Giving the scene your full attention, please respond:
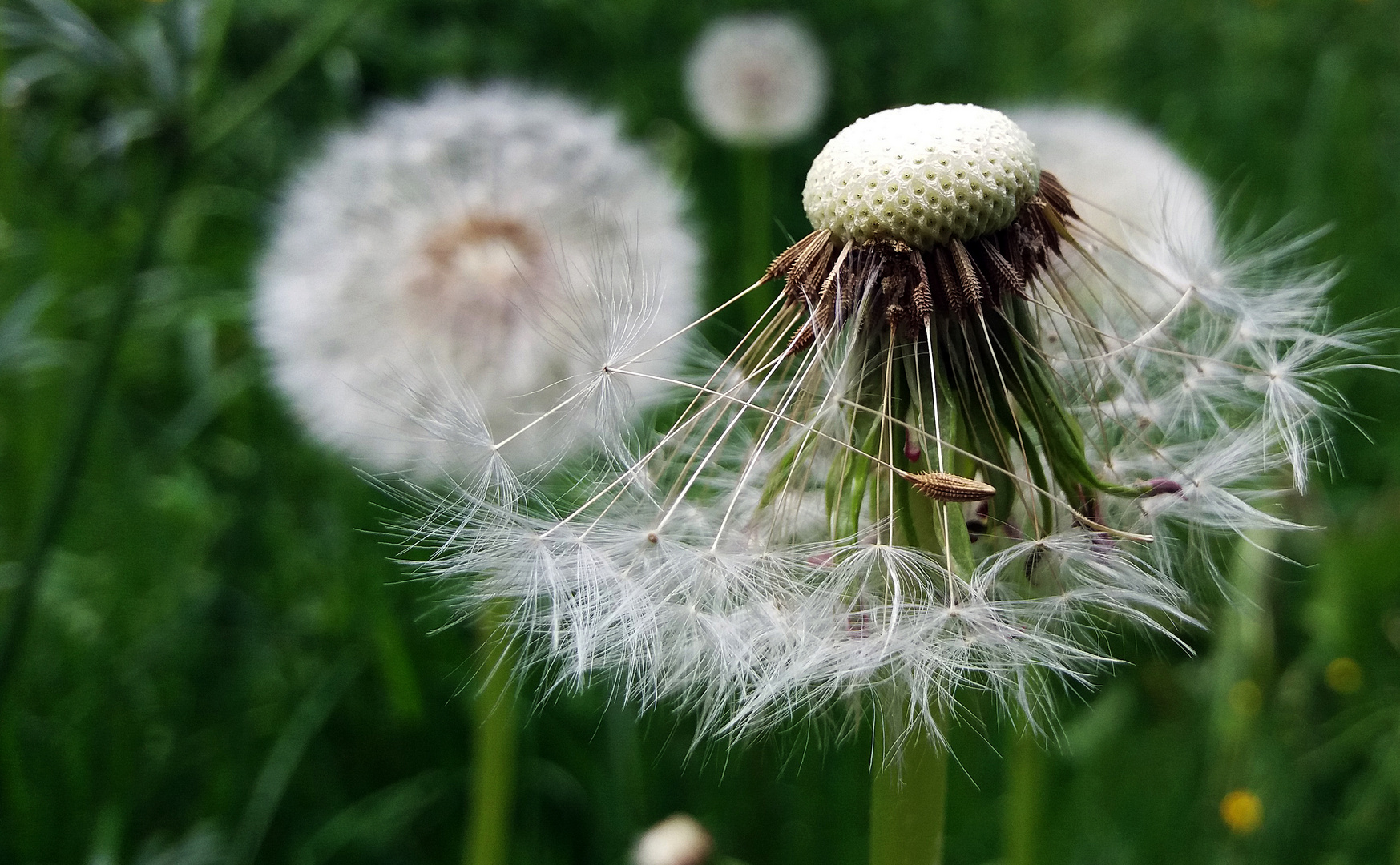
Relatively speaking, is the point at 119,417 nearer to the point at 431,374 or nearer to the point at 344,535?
the point at 344,535

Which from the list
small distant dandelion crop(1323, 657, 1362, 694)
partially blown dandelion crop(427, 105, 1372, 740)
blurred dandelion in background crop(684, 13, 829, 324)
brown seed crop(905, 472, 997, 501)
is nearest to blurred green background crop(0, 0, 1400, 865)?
small distant dandelion crop(1323, 657, 1362, 694)

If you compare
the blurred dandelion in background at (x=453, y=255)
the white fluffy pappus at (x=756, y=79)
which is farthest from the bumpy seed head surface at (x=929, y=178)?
the white fluffy pappus at (x=756, y=79)

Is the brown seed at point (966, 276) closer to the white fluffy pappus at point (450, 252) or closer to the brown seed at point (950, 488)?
the brown seed at point (950, 488)

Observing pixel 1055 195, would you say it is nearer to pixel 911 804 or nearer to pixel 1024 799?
pixel 911 804

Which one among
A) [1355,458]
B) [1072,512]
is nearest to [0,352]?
[1072,512]

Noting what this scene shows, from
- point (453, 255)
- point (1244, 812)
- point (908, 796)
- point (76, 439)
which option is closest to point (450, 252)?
point (453, 255)

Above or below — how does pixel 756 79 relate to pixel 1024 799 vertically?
above

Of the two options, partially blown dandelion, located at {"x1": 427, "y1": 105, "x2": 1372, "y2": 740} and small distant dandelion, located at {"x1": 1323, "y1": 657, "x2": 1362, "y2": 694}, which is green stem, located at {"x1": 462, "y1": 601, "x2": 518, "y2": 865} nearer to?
partially blown dandelion, located at {"x1": 427, "y1": 105, "x2": 1372, "y2": 740}

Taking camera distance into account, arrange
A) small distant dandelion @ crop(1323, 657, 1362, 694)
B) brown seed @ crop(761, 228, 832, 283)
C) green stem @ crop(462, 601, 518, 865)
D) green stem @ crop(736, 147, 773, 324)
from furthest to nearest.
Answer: green stem @ crop(736, 147, 773, 324) → small distant dandelion @ crop(1323, 657, 1362, 694) → green stem @ crop(462, 601, 518, 865) → brown seed @ crop(761, 228, 832, 283)
